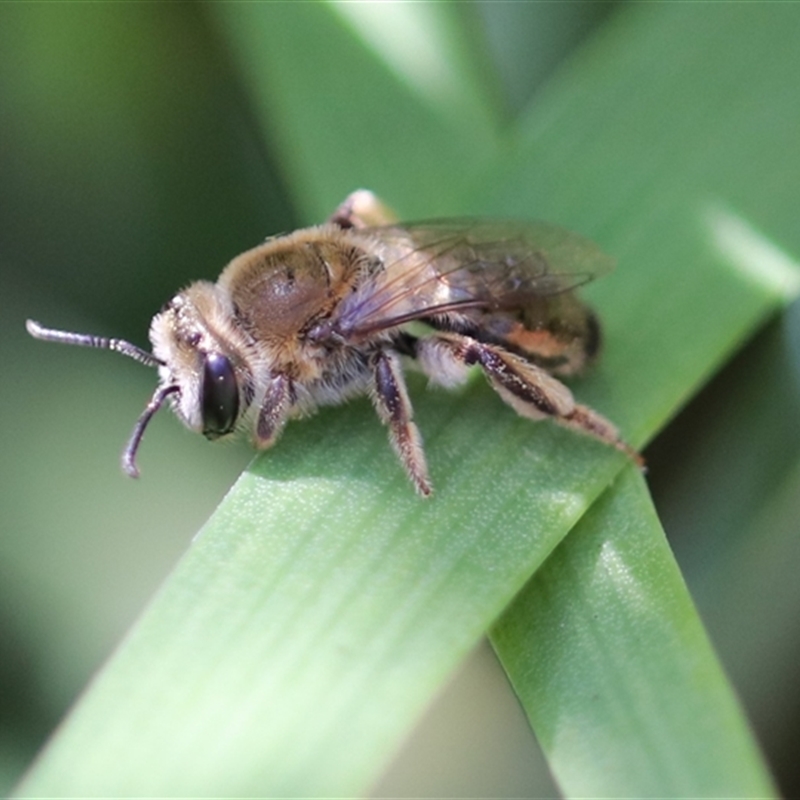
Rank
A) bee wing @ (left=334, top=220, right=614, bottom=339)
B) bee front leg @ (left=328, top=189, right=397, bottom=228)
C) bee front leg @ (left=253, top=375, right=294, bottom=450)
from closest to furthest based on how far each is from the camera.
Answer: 1. bee front leg @ (left=253, top=375, right=294, bottom=450)
2. bee wing @ (left=334, top=220, right=614, bottom=339)
3. bee front leg @ (left=328, top=189, right=397, bottom=228)

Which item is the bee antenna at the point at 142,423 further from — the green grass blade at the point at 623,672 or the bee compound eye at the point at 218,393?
the green grass blade at the point at 623,672

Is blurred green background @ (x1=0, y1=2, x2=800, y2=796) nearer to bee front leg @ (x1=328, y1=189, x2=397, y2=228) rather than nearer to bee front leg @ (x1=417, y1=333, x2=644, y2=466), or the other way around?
bee front leg @ (x1=328, y1=189, x2=397, y2=228)

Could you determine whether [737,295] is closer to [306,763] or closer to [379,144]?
[379,144]

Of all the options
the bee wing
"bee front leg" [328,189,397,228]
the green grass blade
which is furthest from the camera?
"bee front leg" [328,189,397,228]

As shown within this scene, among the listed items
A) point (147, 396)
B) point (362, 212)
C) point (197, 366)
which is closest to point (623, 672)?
point (197, 366)

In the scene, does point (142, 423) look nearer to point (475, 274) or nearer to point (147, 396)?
point (147, 396)

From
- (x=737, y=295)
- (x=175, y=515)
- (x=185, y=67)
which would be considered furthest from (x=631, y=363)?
(x=185, y=67)

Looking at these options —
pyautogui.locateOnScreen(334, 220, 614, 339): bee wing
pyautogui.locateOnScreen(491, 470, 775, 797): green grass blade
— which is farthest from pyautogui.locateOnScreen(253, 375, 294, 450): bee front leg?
pyautogui.locateOnScreen(491, 470, 775, 797): green grass blade
